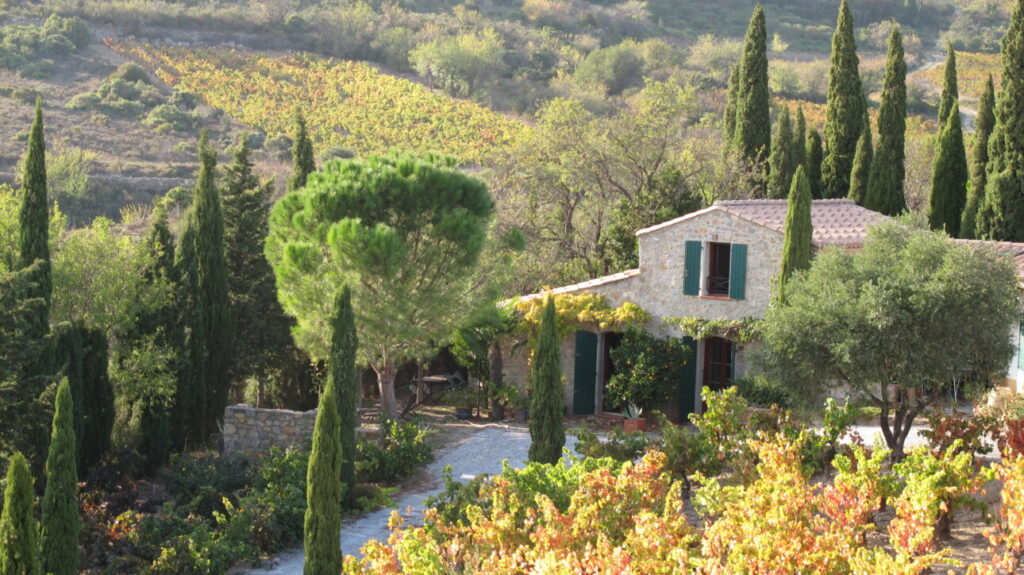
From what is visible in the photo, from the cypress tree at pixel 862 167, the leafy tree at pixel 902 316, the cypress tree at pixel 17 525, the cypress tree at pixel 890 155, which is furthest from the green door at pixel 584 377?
the cypress tree at pixel 17 525

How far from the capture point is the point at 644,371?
24031 millimetres

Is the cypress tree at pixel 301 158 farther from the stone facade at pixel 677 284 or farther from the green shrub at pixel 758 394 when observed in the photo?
the green shrub at pixel 758 394

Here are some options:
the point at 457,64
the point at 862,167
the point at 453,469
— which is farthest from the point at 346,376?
the point at 457,64

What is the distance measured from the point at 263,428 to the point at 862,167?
1850 centimetres

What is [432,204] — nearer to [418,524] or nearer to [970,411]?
[418,524]

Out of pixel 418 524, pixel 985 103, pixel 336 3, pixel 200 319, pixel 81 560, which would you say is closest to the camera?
pixel 81 560

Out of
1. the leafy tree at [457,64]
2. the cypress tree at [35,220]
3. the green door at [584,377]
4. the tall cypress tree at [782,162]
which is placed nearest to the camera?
the cypress tree at [35,220]

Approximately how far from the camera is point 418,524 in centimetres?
1755

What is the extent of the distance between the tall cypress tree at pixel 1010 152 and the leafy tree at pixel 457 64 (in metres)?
37.6

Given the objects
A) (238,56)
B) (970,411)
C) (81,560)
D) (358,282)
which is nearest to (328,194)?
(358,282)

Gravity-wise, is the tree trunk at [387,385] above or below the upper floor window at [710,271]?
below

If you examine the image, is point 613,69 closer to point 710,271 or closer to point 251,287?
point 710,271

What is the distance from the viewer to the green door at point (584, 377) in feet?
82.8

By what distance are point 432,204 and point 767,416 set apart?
312 inches
